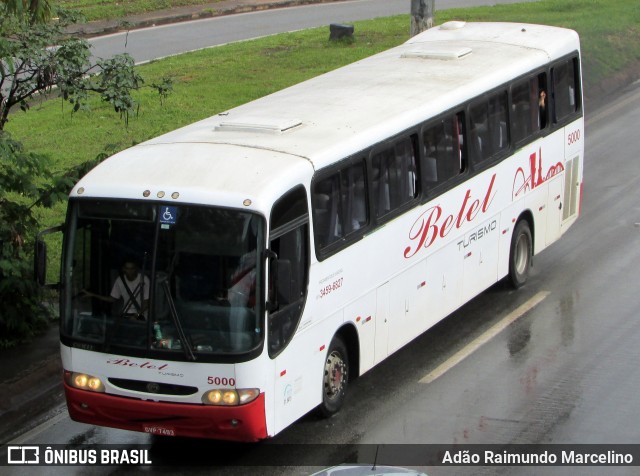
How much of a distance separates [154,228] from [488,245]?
218 inches

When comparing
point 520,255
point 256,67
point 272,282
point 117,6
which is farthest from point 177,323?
point 117,6

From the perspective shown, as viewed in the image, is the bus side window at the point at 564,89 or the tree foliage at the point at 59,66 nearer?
the tree foliage at the point at 59,66

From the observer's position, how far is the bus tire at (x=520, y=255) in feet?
50.4

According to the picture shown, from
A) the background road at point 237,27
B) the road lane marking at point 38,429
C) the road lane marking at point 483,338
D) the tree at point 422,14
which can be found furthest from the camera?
the background road at point 237,27

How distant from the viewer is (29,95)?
13570 millimetres


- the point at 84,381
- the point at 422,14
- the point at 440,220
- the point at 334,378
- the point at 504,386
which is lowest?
the point at 504,386

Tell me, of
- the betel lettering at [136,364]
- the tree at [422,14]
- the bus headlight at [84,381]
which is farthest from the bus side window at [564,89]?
the bus headlight at [84,381]

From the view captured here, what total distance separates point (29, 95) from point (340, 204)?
13.5ft

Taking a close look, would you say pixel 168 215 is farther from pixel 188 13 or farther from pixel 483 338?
pixel 188 13

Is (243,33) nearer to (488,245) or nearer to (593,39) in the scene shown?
(593,39)

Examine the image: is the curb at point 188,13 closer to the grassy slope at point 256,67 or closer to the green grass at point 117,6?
the green grass at point 117,6

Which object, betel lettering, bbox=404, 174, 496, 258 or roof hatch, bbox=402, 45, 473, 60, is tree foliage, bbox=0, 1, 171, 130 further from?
roof hatch, bbox=402, 45, 473, 60

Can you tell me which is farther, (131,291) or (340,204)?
(340,204)

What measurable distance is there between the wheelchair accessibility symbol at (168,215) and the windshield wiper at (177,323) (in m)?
0.49
